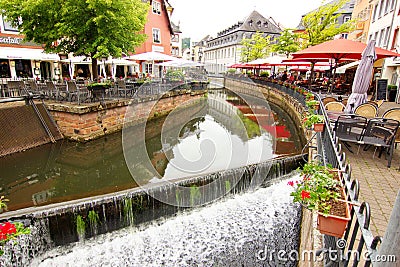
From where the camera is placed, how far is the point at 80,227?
500 cm

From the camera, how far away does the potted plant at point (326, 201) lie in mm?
2348

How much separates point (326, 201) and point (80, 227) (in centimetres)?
468

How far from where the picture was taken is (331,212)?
2398mm

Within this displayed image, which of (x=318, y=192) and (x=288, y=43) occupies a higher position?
(x=288, y=43)

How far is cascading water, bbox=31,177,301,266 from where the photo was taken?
15.3 ft

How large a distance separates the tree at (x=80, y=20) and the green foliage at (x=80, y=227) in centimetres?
847

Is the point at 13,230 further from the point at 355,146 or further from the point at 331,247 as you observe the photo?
the point at 355,146

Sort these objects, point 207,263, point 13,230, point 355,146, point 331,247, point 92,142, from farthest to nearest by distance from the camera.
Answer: point 92,142 < point 355,146 < point 207,263 < point 13,230 < point 331,247

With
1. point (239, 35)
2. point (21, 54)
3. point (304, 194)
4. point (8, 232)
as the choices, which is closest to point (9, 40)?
point (21, 54)

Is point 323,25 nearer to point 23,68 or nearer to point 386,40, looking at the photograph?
point 386,40

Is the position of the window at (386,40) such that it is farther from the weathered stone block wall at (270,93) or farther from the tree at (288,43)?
the weathered stone block wall at (270,93)

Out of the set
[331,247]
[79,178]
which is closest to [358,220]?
[331,247]

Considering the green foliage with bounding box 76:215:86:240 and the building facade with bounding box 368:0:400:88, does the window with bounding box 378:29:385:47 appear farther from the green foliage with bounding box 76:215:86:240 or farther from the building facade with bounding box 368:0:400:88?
the green foliage with bounding box 76:215:86:240

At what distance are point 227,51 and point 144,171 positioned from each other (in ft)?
186
